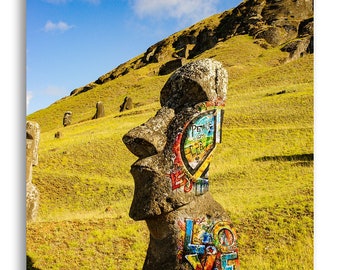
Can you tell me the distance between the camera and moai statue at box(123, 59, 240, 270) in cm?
501

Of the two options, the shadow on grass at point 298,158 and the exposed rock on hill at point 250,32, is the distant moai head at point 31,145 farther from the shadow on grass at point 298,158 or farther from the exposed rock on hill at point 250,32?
the exposed rock on hill at point 250,32

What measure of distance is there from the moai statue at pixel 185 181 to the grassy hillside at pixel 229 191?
2.82 meters

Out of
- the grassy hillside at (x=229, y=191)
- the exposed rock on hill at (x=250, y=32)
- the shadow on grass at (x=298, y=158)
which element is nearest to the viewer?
the grassy hillside at (x=229, y=191)

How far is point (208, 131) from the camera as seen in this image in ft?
16.9

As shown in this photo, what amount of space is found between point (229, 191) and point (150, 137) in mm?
7130

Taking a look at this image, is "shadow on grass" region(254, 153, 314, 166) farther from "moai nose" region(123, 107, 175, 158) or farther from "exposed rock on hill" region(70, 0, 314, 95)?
"exposed rock on hill" region(70, 0, 314, 95)

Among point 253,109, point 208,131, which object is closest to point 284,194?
point 208,131

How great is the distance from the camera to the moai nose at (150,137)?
509cm

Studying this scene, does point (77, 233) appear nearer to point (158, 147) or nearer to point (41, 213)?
point (41, 213)

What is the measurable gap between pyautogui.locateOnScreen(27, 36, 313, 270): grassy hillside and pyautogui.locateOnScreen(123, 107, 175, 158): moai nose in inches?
128

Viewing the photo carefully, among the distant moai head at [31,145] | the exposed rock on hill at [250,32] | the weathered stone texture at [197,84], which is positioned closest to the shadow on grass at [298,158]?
the distant moai head at [31,145]

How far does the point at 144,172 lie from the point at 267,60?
44748mm
